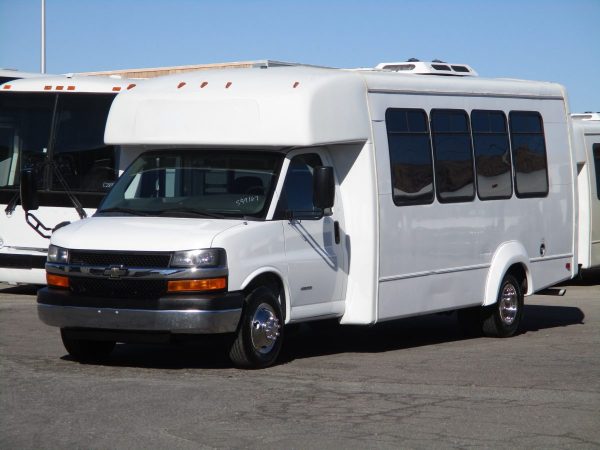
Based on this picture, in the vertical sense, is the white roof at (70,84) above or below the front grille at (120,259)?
above

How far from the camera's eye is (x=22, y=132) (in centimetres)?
1881

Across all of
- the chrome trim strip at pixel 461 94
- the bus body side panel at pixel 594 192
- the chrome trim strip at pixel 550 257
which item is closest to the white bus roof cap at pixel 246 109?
the chrome trim strip at pixel 461 94

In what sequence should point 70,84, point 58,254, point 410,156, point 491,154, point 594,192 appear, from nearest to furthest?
point 58,254, point 410,156, point 491,154, point 70,84, point 594,192

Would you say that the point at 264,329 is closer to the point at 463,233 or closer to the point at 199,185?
the point at 199,185

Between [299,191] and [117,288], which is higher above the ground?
[299,191]

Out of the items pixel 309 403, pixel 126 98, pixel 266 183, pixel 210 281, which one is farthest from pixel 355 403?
pixel 126 98

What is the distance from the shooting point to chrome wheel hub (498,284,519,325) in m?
14.9

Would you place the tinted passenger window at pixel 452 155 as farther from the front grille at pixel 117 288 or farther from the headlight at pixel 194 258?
the front grille at pixel 117 288

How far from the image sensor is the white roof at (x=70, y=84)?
18.5 metres

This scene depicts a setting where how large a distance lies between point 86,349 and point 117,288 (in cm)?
102

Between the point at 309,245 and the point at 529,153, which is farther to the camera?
the point at 529,153

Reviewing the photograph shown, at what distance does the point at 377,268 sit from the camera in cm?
1273

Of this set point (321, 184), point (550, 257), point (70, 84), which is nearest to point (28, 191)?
point (321, 184)

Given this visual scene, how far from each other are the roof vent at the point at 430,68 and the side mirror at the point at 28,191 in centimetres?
485
